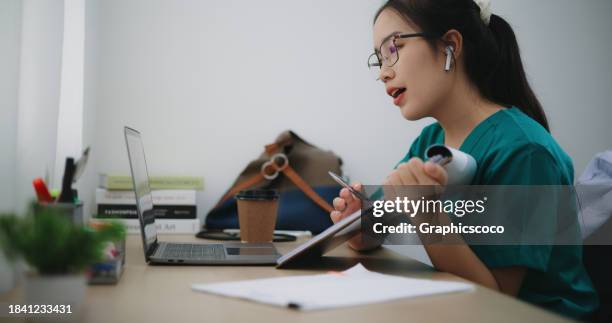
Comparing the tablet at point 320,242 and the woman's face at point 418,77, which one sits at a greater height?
the woman's face at point 418,77

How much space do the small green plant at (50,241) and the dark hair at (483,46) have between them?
923 millimetres

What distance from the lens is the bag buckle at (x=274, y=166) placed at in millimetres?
1693

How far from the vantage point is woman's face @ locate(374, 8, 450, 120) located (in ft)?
3.84

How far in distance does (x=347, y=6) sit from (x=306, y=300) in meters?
1.59

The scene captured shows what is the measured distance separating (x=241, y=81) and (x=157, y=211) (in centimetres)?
59

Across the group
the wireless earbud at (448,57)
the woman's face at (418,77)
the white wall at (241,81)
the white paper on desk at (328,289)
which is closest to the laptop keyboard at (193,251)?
the white paper on desk at (328,289)

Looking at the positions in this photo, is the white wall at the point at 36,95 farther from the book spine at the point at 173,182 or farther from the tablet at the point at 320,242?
the book spine at the point at 173,182

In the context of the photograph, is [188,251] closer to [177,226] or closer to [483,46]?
[177,226]

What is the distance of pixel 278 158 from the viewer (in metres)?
1.71

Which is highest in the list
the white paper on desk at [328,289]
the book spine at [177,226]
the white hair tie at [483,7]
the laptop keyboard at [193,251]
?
the white hair tie at [483,7]

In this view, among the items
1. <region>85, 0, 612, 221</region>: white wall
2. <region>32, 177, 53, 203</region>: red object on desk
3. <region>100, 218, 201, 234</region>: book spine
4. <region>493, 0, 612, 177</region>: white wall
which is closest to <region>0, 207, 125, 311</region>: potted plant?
<region>32, 177, 53, 203</region>: red object on desk

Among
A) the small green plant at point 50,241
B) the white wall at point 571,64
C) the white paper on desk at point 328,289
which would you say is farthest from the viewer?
the white wall at point 571,64

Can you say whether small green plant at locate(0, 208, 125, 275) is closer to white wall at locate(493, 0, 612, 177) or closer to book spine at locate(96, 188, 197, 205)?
book spine at locate(96, 188, 197, 205)

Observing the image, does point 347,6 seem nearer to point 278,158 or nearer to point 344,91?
point 344,91
